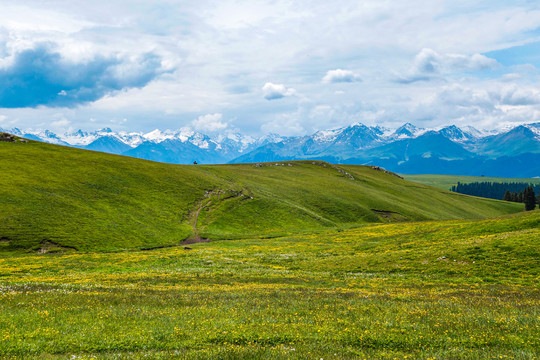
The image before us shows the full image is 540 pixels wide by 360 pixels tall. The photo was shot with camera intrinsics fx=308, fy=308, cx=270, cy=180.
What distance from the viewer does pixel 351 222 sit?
10712 cm

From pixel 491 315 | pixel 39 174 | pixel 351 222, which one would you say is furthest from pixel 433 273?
pixel 39 174

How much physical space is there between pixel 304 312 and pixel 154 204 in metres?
73.7

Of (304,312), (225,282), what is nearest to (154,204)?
(225,282)

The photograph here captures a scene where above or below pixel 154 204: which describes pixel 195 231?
below

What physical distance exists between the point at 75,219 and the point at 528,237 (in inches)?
2982

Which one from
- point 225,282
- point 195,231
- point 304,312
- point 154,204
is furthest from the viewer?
point 154,204

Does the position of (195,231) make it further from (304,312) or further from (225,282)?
Answer: (304,312)

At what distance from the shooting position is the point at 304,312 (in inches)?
704

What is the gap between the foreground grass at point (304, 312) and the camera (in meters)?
12.4

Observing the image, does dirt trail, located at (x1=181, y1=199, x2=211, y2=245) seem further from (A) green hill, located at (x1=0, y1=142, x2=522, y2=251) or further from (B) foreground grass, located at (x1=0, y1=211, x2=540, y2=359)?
(B) foreground grass, located at (x1=0, y1=211, x2=540, y2=359)

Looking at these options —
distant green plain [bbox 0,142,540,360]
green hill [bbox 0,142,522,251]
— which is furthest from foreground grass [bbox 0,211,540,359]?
green hill [bbox 0,142,522,251]

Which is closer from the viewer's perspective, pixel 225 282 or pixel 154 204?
pixel 225 282

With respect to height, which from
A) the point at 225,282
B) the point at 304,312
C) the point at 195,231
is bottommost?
the point at 195,231

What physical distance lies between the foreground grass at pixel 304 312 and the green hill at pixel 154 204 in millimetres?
25071
